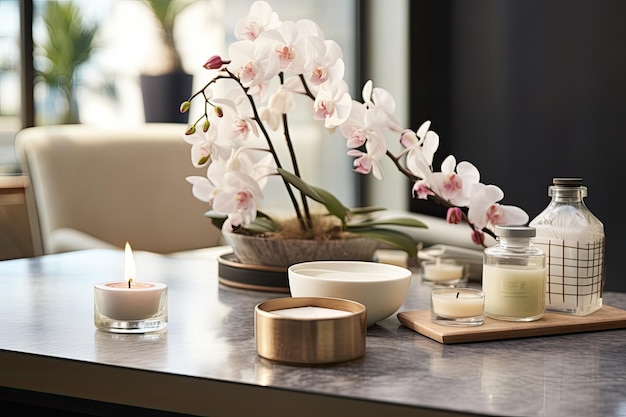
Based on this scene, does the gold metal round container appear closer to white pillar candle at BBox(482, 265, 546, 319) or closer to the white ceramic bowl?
the white ceramic bowl

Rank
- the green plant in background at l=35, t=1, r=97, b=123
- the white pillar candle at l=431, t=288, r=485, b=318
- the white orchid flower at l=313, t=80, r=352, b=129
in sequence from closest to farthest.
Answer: the white pillar candle at l=431, t=288, r=485, b=318, the white orchid flower at l=313, t=80, r=352, b=129, the green plant in background at l=35, t=1, r=97, b=123

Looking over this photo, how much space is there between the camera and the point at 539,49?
3.60 meters

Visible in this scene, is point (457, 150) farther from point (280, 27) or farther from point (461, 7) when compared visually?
point (280, 27)

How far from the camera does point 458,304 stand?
0.98 m

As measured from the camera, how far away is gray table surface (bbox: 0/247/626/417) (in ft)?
2.40

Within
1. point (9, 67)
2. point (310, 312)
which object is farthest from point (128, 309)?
point (9, 67)

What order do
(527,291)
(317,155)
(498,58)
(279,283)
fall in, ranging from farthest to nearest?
(317,155) → (498,58) → (279,283) → (527,291)

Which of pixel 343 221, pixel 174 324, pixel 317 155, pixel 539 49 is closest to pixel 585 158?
pixel 539 49

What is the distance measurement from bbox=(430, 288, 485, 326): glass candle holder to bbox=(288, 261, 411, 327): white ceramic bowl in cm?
5

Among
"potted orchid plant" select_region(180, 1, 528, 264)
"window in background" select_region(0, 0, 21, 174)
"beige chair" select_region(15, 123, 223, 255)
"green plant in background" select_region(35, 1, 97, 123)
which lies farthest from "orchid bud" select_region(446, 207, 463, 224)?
"green plant in background" select_region(35, 1, 97, 123)

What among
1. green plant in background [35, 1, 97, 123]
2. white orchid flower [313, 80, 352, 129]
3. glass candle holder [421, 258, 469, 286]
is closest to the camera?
white orchid flower [313, 80, 352, 129]

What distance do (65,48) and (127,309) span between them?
8.94ft

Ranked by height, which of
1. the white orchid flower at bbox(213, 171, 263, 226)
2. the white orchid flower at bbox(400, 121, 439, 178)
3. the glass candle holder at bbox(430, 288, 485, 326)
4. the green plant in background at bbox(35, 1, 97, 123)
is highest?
the green plant in background at bbox(35, 1, 97, 123)

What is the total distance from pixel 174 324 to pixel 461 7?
3.21m
